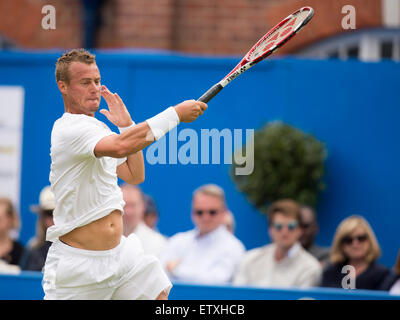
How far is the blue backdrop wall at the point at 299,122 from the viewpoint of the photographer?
24.5ft

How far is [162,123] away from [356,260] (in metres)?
2.69

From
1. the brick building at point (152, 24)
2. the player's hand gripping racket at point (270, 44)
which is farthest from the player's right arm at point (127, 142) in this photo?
the brick building at point (152, 24)

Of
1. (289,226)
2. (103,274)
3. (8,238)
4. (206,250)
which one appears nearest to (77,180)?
(103,274)

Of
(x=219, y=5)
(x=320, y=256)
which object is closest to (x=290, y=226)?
(x=320, y=256)

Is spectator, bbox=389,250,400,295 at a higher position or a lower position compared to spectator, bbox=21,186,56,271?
lower

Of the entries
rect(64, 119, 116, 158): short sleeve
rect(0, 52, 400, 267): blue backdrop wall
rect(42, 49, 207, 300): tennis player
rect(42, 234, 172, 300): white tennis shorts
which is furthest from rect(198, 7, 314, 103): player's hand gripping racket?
rect(0, 52, 400, 267): blue backdrop wall

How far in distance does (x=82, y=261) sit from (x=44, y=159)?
14.1 ft

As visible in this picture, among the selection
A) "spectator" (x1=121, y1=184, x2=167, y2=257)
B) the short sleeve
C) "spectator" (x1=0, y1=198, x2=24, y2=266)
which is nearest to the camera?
the short sleeve

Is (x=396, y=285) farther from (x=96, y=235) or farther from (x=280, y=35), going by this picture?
(x=96, y=235)

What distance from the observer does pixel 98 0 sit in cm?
893

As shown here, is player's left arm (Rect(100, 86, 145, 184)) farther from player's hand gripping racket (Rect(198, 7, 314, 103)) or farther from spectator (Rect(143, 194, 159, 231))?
spectator (Rect(143, 194, 159, 231))

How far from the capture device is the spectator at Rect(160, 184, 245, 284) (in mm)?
5902

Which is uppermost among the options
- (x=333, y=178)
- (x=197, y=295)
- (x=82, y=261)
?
(x=333, y=178)
